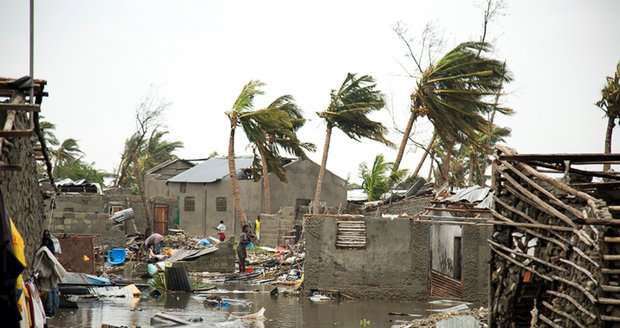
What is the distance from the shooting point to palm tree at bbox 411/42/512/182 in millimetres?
37125

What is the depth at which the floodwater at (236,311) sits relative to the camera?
1659cm

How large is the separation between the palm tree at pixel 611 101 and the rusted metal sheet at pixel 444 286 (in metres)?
9.58

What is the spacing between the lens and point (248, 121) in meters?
38.9

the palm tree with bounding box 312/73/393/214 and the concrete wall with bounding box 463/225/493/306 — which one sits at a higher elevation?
the palm tree with bounding box 312/73/393/214

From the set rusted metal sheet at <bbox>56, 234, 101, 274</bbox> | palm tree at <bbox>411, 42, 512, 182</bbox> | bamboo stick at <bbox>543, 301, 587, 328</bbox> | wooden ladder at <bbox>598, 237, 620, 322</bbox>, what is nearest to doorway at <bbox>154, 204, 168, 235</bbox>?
palm tree at <bbox>411, 42, 512, 182</bbox>

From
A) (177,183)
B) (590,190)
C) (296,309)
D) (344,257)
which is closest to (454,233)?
(344,257)

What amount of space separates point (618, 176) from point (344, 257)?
8.74 meters

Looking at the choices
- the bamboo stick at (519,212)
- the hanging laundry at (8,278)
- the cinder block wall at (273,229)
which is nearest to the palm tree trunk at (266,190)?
the cinder block wall at (273,229)

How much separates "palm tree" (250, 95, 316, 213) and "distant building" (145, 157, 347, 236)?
2.18 feet

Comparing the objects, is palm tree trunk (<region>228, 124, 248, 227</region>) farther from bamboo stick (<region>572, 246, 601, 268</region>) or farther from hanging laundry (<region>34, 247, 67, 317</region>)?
bamboo stick (<region>572, 246, 601, 268</region>)

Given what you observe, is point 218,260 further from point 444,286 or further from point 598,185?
point 598,185

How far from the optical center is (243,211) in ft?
131

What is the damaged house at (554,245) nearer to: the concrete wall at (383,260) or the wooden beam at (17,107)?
the wooden beam at (17,107)

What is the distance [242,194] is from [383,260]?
75.3 feet
